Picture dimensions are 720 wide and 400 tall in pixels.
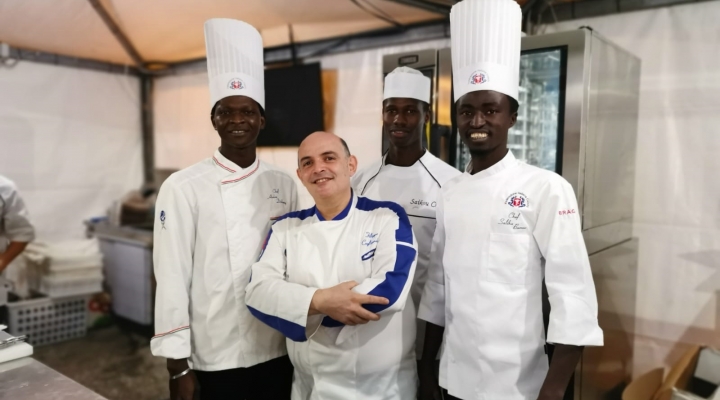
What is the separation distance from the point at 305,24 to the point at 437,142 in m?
1.51

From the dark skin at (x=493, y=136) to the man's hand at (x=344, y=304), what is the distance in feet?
1.57

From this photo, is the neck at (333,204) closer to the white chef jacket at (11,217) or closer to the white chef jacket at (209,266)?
the white chef jacket at (209,266)

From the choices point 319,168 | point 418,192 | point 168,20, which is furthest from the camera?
point 168,20

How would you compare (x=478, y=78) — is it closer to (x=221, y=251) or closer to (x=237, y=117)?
(x=237, y=117)

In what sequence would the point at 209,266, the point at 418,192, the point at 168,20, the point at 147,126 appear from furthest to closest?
1. the point at 147,126
2. the point at 168,20
3. the point at 418,192
4. the point at 209,266

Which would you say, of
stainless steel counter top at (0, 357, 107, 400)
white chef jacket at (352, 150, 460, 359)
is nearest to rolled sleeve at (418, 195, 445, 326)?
white chef jacket at (352, 150, 460, 359)

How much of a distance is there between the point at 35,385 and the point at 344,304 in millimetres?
877

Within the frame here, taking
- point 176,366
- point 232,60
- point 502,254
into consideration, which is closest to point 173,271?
point 176,366

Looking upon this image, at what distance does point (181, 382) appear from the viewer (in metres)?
1.54

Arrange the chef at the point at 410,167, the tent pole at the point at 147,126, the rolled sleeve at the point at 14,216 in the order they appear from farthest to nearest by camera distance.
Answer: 1. the tent pole at the point at 147,126
2. the rolled sleeve at the point at 14,216
3. the chef at the point at 410,167

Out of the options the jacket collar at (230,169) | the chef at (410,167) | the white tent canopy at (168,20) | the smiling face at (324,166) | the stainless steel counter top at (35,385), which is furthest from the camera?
the white tent canopy at (168,20)

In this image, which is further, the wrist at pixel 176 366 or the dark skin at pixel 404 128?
the dark skin at pixel 404 128

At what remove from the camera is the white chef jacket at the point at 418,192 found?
68.8 inches

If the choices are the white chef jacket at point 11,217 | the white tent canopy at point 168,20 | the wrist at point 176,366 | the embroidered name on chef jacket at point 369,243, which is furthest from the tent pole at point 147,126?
the embroidered name on chef jacket at point 369,243
